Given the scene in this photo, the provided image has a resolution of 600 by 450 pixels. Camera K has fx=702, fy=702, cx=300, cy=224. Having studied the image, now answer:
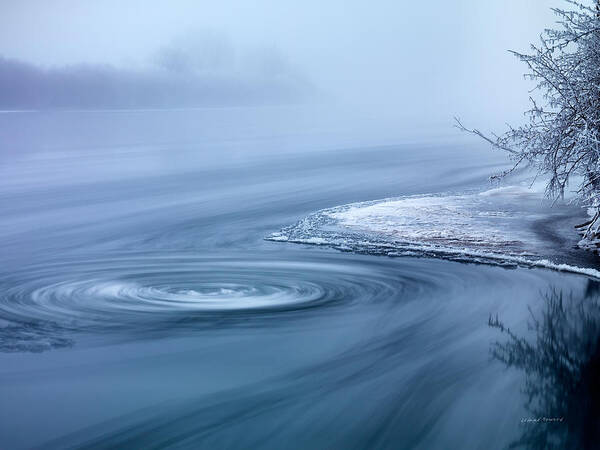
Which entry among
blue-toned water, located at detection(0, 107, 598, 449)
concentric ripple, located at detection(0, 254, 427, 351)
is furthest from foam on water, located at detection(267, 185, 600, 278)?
concentric ripple, located at detection(0, 254, 427, 351)

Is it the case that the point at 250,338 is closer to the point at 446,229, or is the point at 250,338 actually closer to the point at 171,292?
the point at 171,292

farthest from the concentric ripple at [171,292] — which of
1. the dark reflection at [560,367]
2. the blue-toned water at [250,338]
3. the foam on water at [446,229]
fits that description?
the dark reflection at [560,367]

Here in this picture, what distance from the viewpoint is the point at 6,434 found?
652 cm

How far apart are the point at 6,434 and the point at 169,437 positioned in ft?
5.00

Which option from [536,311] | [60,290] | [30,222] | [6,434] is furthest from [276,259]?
[30,222]

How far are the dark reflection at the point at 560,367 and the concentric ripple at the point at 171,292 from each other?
217cm

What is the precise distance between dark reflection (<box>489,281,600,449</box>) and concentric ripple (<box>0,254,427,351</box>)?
2170mm

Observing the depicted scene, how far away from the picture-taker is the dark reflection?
6.41 m

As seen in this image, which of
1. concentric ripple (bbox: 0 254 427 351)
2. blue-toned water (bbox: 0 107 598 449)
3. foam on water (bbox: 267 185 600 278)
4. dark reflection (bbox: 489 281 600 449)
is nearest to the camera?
dark reflection (bbox: 489 281 600 449)

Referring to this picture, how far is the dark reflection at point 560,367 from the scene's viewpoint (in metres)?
6.41

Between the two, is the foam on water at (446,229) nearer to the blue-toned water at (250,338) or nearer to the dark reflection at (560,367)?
the blue-toned water at (250,338)

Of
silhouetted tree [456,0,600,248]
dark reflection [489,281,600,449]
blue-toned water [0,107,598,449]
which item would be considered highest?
silhouetted tree [456,0,600,248]

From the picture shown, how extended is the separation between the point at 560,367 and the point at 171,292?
5694mm

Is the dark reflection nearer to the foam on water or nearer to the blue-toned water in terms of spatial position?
the blue-toned water
